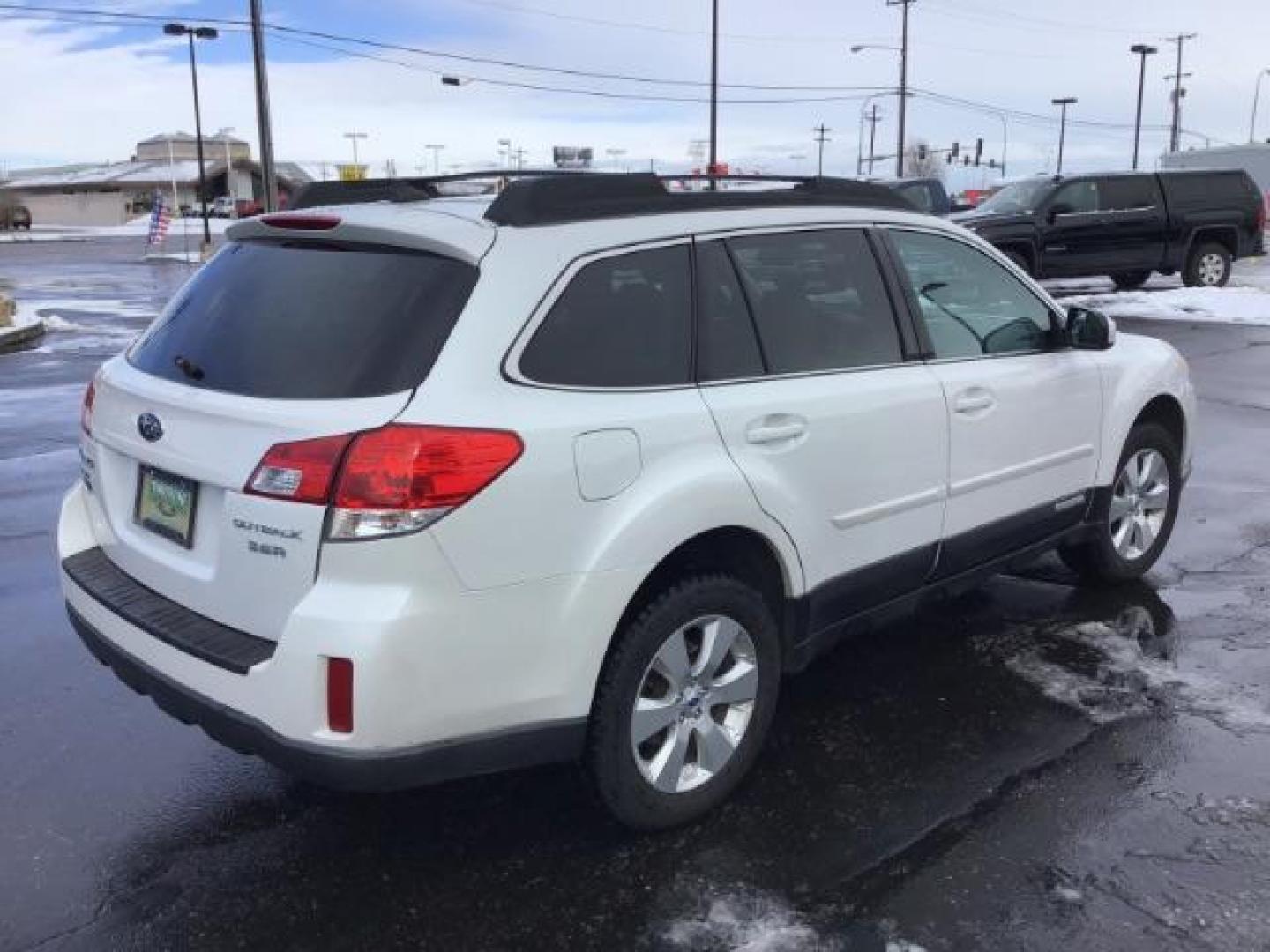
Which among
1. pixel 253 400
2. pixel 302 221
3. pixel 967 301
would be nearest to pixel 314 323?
pixel 253 400

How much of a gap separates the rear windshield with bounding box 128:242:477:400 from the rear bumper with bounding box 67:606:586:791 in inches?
31.3

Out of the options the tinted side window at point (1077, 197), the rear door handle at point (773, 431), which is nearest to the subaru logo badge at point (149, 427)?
A: the rear door handle at point (773, 431)

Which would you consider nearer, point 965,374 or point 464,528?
point 464,528

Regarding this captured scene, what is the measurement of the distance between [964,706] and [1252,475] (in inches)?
176

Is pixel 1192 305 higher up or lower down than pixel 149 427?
lower down

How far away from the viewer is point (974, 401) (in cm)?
412

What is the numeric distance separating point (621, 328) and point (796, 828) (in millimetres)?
1502

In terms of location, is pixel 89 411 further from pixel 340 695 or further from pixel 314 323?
pixel 340 695

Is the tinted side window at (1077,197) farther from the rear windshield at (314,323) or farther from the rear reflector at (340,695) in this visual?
the rear reflector at (340,695)

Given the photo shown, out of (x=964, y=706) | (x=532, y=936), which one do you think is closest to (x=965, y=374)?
(x=964, y=706)

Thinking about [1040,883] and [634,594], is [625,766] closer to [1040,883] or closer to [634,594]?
[634,594]

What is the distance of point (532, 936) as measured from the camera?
113 inches

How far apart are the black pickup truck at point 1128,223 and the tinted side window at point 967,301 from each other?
13.5 metres

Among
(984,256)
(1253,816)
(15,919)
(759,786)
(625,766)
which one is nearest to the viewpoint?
(15,919)
